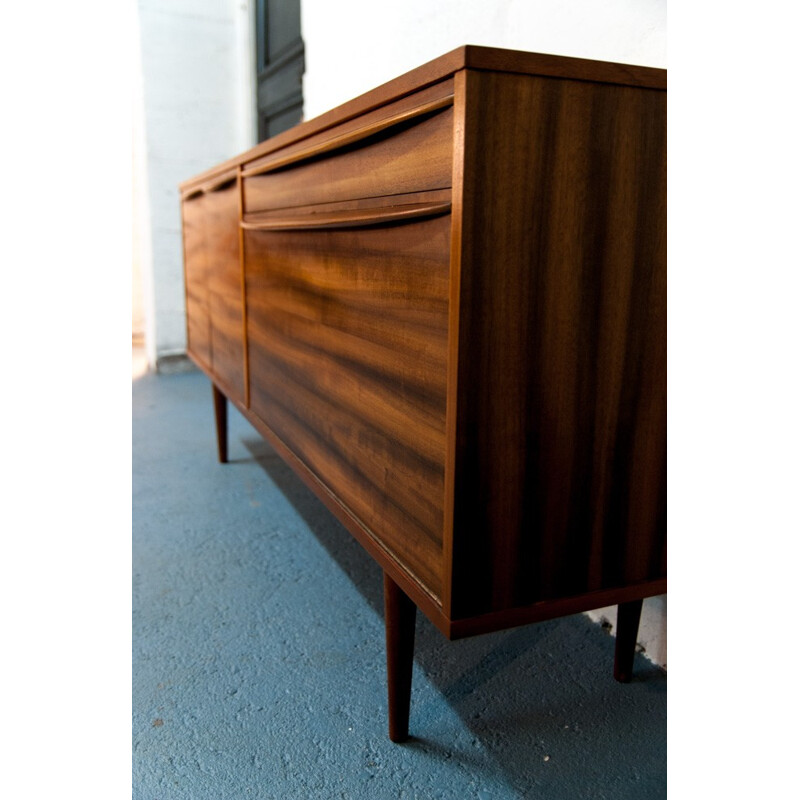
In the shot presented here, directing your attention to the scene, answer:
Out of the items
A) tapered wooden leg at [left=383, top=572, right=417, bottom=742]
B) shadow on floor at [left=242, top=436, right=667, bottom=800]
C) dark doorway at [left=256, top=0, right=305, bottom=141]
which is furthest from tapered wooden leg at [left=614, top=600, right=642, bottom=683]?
dark doorway at [left=256, top=0, right=305, bottom=141]

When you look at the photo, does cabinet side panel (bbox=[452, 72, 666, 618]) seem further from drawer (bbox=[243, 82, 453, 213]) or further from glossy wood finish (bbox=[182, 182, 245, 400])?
glossy wood finish (bbox=[182, 182, 245, 400])

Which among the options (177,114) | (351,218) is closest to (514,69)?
(351,218)

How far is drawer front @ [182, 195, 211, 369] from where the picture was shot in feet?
7.06

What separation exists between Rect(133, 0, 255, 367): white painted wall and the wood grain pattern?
8.33ft

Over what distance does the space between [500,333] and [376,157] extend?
0.32 m

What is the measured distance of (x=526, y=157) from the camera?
81cm

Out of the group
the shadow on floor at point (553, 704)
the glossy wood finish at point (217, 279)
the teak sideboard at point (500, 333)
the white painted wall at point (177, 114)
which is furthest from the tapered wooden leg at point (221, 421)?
the white painted wall at point (177, 114)

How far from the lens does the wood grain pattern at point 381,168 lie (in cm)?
84

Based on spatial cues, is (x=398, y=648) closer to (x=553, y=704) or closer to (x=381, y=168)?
(x=553, y=704)

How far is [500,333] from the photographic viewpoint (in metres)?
0.84
